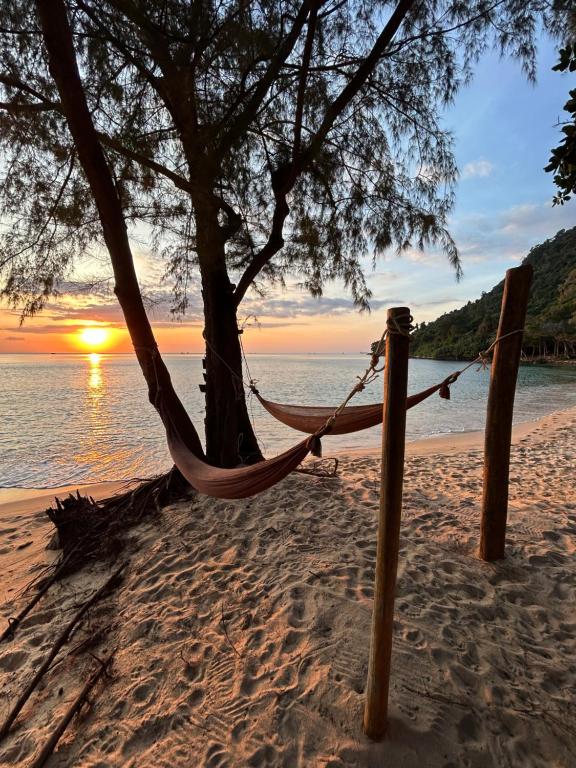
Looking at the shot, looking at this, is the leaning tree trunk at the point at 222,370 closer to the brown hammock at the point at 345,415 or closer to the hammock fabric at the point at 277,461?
the brown hammock at the point at 345,415

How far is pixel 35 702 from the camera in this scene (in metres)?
1.38

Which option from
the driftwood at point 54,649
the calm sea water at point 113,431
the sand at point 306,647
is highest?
the sand at point 306,647

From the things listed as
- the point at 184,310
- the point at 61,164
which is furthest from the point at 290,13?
the point at 184,310

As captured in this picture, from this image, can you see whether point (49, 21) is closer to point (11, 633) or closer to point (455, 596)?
point (11, 633)

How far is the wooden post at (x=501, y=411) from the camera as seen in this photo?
1596mm

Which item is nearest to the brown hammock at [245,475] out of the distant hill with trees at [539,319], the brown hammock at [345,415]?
the brown hammock at [345,415]

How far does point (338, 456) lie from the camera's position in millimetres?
4883

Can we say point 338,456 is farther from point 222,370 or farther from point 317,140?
point 317,140

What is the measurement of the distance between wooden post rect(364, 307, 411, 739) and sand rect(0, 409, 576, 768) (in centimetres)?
13

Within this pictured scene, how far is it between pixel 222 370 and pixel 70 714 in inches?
81.8

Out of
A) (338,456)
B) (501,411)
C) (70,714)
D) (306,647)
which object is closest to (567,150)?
(501,411)

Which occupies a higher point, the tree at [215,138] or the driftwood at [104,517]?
the tree at [215,138]

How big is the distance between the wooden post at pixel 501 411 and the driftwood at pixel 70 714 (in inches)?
68.1

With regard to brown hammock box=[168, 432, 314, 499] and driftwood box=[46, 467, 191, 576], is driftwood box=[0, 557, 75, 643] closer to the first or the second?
driftwood box=[46, 467, 191, 576]
